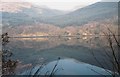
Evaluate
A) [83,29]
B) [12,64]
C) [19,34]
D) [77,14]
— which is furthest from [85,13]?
[12,64]

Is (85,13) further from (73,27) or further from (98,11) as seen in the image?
(73,27)

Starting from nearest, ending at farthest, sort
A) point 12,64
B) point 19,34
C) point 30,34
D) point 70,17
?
1. point 12,64
2. point 19,34
3. point 30,34
4. point 70,17

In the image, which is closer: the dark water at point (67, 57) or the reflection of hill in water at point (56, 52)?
the dark water at point (67, 57)

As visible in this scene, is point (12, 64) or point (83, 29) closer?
point (12, 64)

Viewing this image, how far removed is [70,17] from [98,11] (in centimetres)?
669

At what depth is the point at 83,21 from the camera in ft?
183

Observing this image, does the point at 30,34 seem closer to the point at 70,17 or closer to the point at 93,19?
the point at 93,19

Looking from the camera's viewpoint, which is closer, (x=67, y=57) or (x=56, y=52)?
(x=67, y=57)

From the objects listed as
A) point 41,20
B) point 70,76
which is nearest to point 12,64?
point 70,76

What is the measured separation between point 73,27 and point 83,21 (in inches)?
91.9

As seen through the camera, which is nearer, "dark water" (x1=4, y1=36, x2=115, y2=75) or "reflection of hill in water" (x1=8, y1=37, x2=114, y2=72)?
→ "dark water" (x1=4, y1=36, x2=115, y2=75)

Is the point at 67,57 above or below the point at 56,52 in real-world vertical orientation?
above

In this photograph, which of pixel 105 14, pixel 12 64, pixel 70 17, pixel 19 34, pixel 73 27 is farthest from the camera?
pixel 70 17

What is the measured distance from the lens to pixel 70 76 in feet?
15.6
